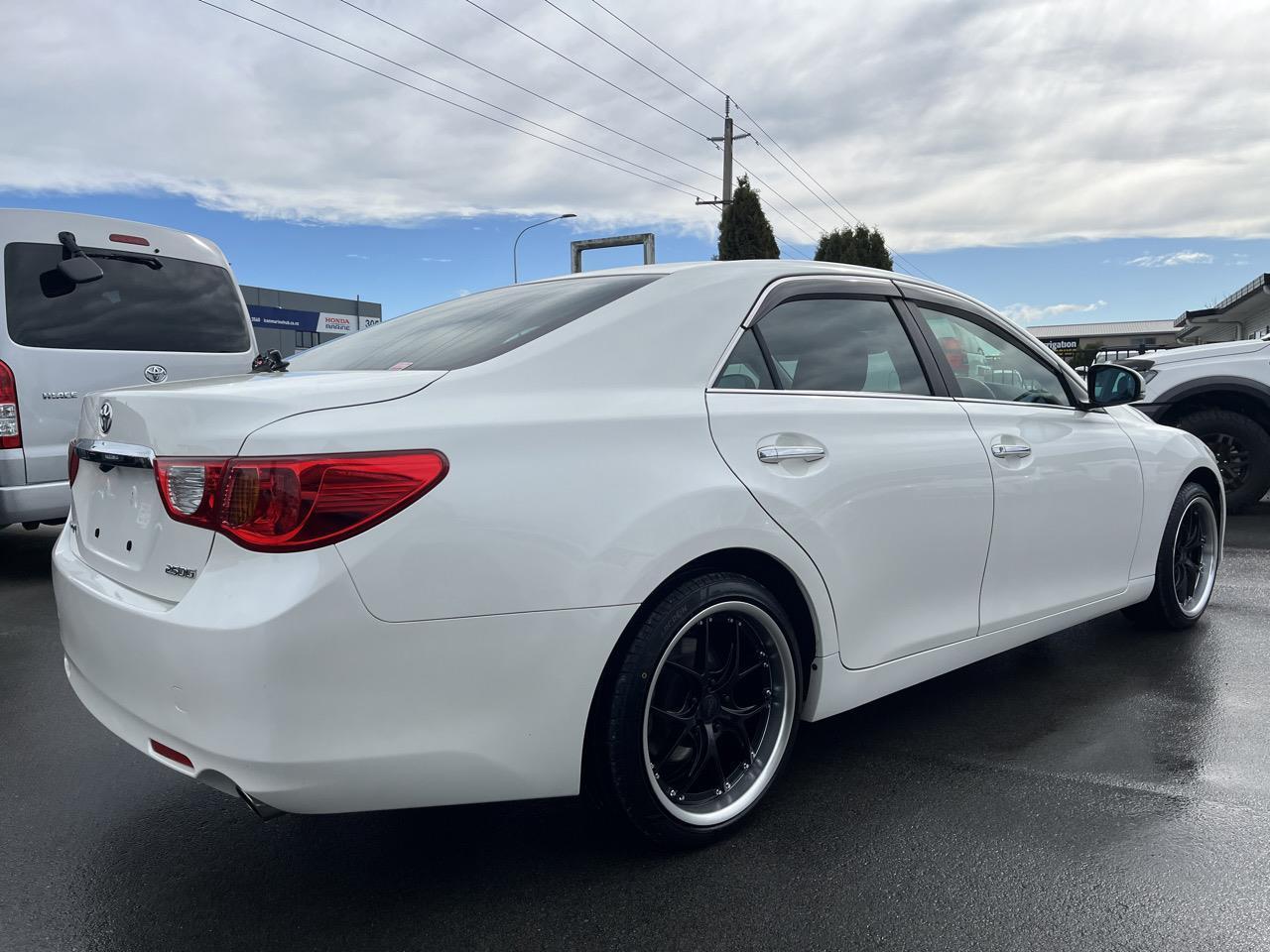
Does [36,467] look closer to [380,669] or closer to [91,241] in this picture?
[91,241]

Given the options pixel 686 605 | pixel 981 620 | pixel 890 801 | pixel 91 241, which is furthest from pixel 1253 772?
pixel 91 241

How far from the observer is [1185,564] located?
14.2ft

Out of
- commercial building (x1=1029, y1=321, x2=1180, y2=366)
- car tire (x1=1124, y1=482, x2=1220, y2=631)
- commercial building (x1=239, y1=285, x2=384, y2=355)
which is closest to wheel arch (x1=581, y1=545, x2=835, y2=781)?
car tire (x1=1124, y1=482, x2=1220, y2=631)

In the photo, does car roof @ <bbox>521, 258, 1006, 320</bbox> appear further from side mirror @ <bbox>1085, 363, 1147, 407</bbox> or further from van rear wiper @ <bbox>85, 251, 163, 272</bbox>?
van rear wiper @ <bbox>85, 251, 163, 272</bbox>

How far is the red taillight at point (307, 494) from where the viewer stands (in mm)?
1829

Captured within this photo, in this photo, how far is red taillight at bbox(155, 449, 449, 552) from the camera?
6.00ft

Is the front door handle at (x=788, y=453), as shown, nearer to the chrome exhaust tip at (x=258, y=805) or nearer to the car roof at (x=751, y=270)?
the car roof at (x=751, y=270)

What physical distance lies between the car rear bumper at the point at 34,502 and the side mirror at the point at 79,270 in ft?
3.85

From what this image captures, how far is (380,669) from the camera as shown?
6.10 feet

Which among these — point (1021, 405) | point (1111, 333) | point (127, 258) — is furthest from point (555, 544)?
point (1111, 333)

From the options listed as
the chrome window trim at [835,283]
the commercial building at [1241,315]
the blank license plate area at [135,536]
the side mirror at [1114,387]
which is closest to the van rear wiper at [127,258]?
the blank license plate area at [135,536]

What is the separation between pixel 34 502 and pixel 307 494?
4.24 m

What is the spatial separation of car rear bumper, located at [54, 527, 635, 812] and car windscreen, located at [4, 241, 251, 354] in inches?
155

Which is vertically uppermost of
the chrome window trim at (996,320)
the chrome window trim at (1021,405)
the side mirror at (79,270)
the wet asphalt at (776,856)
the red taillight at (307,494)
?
the side mirror at (79,270)
